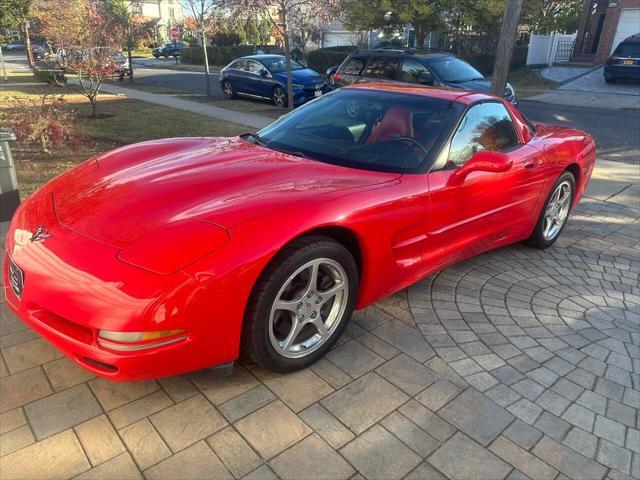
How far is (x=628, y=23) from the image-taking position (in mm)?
23672

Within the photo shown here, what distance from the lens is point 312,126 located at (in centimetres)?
361

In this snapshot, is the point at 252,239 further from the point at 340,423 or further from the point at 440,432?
the point at 440,432

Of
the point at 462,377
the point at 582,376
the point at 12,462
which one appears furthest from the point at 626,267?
the point at 12,462

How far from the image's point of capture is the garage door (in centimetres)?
2347

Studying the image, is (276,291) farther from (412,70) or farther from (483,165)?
(412,70)

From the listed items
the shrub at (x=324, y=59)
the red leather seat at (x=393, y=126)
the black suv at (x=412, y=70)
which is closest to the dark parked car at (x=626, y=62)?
the black suv at (x=412, y=70)

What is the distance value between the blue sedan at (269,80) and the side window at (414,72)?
10.3 ft

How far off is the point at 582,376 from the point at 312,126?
237cm

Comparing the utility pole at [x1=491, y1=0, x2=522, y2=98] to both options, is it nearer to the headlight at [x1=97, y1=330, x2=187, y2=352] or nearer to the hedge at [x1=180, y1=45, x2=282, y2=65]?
the headlight at [x1=97, y1=330, x2=187, y2=352]

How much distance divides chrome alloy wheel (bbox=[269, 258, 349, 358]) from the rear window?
72.1 ft

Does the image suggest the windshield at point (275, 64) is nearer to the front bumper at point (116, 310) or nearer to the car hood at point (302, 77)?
the car hood at point (302, 77)

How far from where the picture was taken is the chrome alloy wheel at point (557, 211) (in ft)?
14.5

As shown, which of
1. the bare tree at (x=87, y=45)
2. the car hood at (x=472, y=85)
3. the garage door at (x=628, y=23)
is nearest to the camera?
the car hood at (x=472, y=85)

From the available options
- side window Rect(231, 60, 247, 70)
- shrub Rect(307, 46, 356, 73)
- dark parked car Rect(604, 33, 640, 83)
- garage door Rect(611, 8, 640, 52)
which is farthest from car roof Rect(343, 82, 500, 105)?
garage door Rect(611, 8, 640, 52)
